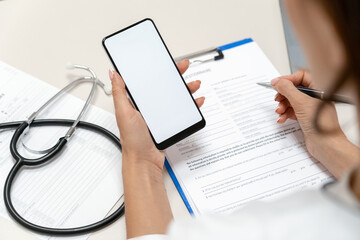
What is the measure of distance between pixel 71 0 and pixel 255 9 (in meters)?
0.45

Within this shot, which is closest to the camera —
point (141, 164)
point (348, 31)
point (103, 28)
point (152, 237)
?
point (348, 31)

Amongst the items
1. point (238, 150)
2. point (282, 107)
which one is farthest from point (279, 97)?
Answer: point (238, 150)

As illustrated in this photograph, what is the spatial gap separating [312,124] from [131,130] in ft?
1.10

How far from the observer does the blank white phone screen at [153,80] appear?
0.72m

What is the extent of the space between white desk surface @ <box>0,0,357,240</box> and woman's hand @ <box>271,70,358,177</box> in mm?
68

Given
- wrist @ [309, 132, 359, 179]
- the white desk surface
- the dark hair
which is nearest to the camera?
the dark hair

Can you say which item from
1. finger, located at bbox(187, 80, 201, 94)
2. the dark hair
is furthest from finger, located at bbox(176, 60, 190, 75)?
the dark hair

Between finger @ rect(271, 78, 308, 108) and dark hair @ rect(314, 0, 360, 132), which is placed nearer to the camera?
dark hair @ rect(314, 0, 360, 132)

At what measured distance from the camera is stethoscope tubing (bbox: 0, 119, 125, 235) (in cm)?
66

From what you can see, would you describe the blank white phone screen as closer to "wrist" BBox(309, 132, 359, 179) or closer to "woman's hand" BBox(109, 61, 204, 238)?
"woman's hand" BBox(109, 61, 204, 238)

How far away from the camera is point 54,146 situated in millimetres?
723

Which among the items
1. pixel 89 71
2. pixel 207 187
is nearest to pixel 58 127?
pixel 89 71

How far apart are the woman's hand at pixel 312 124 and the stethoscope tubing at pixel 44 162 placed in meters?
0.34

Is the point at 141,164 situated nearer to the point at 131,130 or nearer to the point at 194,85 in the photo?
the point at 131,130
